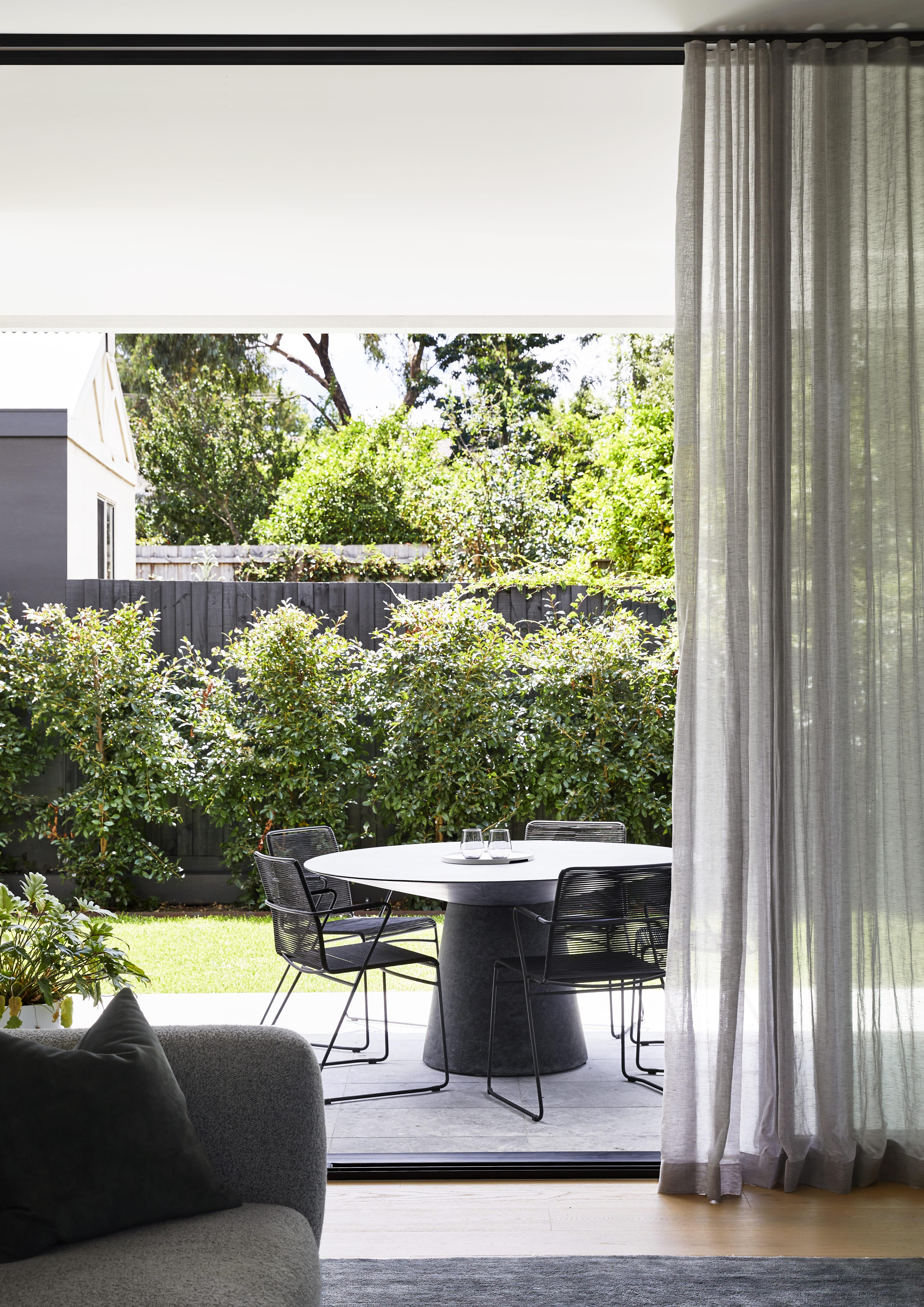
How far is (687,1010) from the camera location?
3133 millimetres

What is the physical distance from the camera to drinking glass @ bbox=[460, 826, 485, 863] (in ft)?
14.2

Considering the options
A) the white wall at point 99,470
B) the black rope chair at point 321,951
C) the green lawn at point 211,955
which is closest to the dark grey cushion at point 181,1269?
the black rope chair at point 321,951

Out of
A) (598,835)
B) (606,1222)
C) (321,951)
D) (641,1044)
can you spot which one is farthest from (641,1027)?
(606,1222)

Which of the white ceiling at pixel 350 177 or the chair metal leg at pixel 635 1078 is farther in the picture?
the chair metal leg at pixel 635 1078

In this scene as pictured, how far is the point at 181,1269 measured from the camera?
1861 mm

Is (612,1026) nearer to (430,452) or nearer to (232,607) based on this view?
(232,607)

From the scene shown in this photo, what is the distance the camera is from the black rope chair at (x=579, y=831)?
17.3 ft

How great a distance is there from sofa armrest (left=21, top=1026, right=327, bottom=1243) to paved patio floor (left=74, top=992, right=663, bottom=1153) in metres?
1.12

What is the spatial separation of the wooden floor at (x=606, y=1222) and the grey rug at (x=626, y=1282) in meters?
0.04

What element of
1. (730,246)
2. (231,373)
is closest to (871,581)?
(730,246)

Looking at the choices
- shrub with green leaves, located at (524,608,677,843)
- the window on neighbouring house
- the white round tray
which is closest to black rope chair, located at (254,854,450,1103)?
the white round tray

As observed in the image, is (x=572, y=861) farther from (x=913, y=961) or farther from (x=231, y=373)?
(x=231, y=373)

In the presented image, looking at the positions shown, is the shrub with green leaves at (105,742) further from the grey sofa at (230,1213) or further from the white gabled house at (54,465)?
the grey sofa at (230,1213)

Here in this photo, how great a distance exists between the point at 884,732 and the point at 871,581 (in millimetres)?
418
